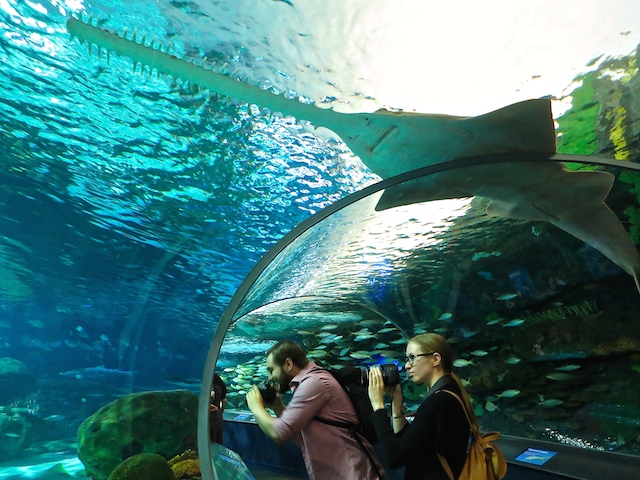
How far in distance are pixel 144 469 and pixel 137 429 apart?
0.30m

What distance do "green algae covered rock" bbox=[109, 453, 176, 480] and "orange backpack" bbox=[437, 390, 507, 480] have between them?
177 centimetres

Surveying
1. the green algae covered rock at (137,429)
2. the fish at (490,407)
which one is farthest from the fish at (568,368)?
the green algae covered rock at (137,429)

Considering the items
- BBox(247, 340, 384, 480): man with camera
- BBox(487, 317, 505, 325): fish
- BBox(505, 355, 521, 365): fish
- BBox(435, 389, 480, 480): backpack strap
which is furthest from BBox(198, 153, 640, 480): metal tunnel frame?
BBox(505, 355, 521, 365): fish

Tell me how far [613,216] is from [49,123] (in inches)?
166

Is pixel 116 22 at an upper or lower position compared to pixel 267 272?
upper

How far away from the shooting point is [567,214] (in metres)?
3.43

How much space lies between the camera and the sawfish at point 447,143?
1759 millimetres

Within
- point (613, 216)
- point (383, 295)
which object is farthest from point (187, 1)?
point (383, 295)

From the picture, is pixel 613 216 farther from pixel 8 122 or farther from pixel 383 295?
pixel 8 122

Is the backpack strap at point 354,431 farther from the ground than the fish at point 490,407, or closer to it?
farther from the ground

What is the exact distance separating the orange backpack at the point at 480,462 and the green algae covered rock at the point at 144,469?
1.77 meters

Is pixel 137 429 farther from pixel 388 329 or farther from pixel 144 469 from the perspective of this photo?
pixel 388 329

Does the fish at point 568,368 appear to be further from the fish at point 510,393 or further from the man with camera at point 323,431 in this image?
the man with camera at point 323,431

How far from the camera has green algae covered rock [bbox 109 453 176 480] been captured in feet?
8.02
